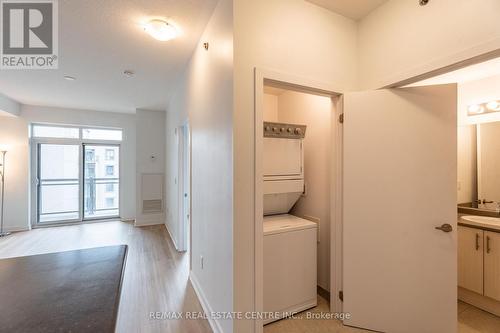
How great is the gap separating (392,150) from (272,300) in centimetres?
168

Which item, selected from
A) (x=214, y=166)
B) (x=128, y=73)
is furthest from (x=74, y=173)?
(x=214, y=166)

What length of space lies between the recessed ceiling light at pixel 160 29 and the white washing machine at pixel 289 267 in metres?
2.12

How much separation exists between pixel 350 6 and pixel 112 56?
8.94 ft

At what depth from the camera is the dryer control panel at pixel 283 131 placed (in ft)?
7.30

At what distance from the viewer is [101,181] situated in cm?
560

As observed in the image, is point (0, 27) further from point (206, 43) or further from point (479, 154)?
point (479, 154)

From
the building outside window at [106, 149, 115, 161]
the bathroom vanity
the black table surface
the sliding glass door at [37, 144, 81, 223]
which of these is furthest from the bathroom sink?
the sliding glass door at [37, 144, 81, 223]

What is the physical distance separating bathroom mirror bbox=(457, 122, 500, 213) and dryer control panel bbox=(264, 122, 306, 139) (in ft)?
6.86

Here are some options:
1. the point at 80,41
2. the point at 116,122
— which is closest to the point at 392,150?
the point at 80,41

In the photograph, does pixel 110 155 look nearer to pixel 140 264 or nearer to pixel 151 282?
pixel 140 264

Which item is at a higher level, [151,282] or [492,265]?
[492,265]

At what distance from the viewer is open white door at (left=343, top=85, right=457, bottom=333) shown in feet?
5.40

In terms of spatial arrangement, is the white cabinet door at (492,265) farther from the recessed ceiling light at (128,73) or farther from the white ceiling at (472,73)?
the recessed ceiling light at (128,73)

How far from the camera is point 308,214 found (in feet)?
8.62
